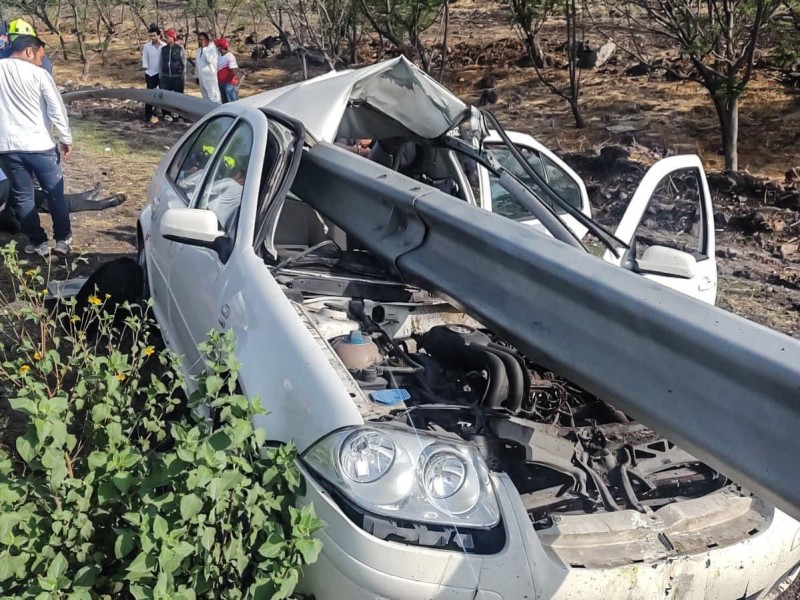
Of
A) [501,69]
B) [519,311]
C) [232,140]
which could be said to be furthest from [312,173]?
[501,69]

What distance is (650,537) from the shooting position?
97.7 inches

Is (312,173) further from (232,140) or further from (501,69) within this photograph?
(501,69)

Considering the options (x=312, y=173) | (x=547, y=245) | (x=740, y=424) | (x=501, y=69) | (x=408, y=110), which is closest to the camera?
(x=740, y=424)

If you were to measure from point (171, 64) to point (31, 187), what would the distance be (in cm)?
989

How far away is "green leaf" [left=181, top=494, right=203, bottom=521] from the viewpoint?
2180mm

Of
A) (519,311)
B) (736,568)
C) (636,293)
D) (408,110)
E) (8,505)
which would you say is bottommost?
(736,568)

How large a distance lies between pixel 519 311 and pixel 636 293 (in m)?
0.52

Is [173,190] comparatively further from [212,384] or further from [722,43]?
[722,43]

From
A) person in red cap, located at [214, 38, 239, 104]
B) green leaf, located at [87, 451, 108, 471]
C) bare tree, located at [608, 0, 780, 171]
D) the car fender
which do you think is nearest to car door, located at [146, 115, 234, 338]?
the car fender

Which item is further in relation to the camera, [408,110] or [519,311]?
[408,110]

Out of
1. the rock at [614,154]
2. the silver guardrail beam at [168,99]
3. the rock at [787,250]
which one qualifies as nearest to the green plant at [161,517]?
the silver guardrail beam at [168,99]

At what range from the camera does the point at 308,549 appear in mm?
2162

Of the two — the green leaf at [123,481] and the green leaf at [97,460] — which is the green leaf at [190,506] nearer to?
the green leaf at [123,481]

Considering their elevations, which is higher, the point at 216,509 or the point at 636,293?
the point at 636,293
